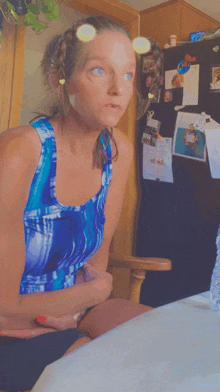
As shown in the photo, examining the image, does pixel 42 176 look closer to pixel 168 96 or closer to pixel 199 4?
pixel 168 96

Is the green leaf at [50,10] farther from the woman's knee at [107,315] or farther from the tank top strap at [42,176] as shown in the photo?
the woman's knee at [107,315]

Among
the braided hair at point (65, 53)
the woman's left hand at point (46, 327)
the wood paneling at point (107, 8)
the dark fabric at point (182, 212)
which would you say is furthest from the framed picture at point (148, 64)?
the woman's left hand at point (46, 327)

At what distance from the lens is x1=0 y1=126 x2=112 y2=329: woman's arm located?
70 centimetres

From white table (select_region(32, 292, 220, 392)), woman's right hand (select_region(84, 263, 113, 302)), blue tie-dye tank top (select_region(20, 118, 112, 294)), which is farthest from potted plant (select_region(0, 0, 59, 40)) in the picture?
white table (select_region(32, 292, 220, 392))

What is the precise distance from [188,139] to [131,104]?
56 centimetres

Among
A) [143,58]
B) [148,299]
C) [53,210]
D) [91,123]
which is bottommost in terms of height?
[148,299]

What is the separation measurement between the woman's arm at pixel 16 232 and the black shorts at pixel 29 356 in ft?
0.17

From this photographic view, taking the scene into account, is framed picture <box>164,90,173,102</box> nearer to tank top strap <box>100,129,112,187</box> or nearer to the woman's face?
tank top strap <box>100,129,112,187</box>

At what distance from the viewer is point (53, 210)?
2.62 ft

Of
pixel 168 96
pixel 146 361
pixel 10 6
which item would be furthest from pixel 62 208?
pixel 168 96

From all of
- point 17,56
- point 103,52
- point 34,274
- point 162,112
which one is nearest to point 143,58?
point 162,112

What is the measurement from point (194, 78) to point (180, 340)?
1884 millimetres

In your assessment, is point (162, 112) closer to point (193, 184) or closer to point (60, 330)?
point (193, 184)

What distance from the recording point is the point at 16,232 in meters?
0.71
